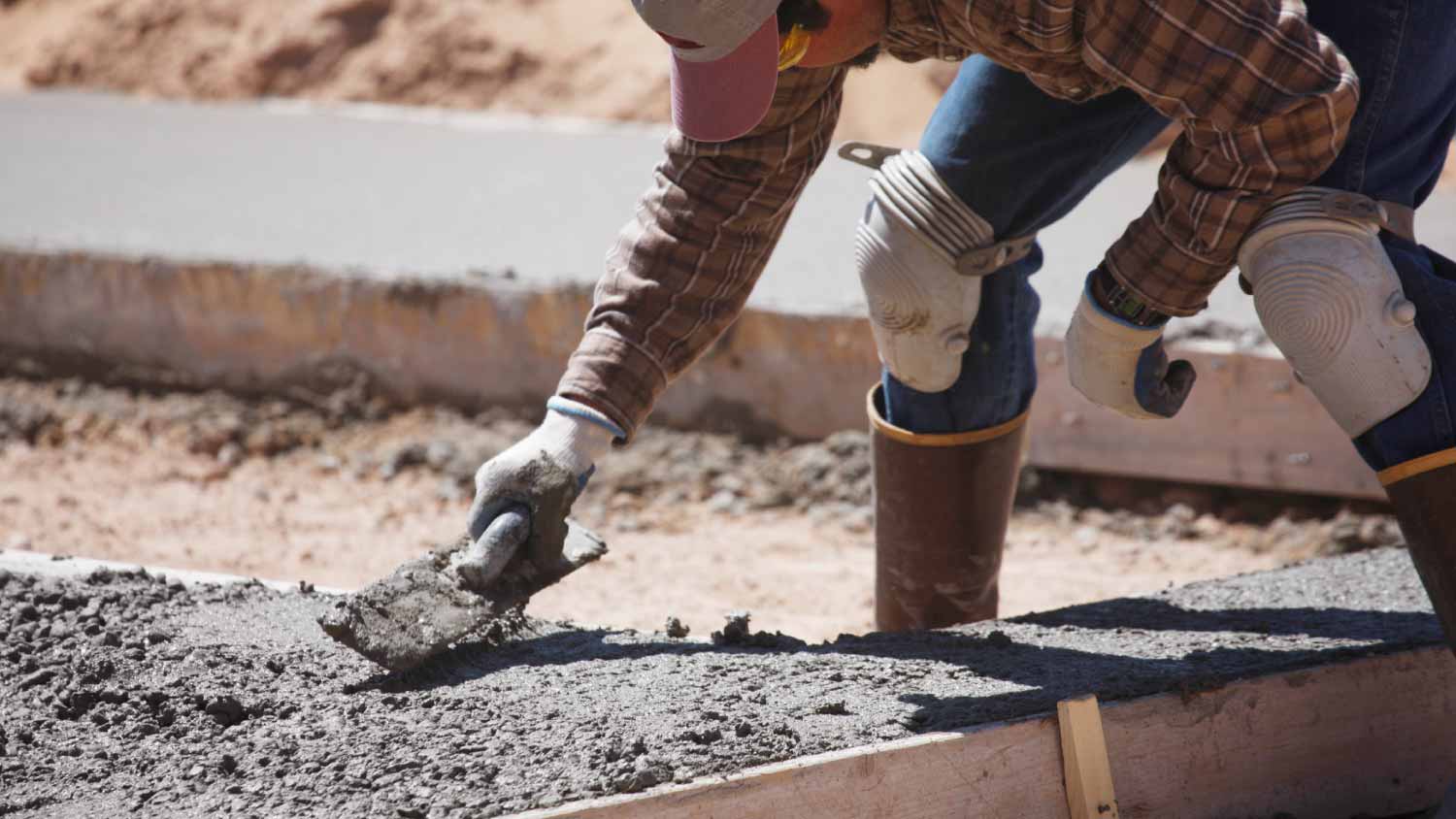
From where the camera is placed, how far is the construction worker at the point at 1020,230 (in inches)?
67.2

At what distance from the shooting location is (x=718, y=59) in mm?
1751

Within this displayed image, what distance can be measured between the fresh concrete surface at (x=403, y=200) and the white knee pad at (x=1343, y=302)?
1.61 meters

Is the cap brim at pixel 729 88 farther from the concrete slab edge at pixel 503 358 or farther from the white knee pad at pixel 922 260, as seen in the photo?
the concrete slab edge at pixel 503 358

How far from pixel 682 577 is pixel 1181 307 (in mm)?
1638

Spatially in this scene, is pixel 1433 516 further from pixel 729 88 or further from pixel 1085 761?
pixel 729 88

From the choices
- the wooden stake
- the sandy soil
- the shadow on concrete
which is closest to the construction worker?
the shadow on concrete

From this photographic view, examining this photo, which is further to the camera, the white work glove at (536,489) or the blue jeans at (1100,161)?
the white work glove at (536,489)

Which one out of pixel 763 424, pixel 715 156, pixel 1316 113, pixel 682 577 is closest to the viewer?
pixel 1316 113

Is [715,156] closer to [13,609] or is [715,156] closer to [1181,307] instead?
[1181,307]

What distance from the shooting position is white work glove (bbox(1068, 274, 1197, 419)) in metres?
1.97

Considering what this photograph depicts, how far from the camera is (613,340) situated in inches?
84.0

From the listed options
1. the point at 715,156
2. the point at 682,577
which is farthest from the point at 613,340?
the point at 682,577

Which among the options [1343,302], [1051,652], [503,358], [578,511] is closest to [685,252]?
[1051,652]

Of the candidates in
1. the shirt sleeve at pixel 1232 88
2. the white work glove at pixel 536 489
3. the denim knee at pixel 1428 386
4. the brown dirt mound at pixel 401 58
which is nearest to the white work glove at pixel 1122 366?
the shirt sleeve at pixel 1232 88
